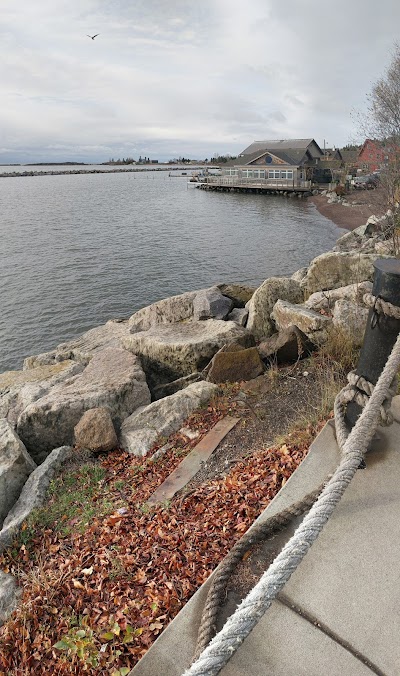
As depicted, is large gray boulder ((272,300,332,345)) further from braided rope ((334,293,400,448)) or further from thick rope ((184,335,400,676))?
thick rope ((184,335,400,676))

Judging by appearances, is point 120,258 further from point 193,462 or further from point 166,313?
point 193,462

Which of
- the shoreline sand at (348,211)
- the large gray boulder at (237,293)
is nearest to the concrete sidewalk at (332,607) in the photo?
the large gray boulder at (237,293)

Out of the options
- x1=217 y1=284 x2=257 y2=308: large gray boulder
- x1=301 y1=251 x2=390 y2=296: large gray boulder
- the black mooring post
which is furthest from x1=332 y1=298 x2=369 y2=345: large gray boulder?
x1=217 y1=284 x2=257 y2=308: large gray boulder

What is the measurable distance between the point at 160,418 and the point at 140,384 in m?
1.28

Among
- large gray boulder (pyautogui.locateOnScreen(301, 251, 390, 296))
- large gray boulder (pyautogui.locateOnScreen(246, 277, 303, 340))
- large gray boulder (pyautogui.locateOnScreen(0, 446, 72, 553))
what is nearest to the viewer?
large gray boulder (pyautogui.locateOnScreen(0, 446, 72, 553))

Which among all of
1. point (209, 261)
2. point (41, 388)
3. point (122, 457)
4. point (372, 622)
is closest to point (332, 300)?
point (122, 457)

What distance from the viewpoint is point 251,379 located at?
264 inches

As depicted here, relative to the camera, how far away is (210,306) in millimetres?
11734

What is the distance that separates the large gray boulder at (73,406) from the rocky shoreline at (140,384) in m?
0.02

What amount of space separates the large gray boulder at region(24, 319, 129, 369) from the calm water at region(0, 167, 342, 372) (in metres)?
2.85

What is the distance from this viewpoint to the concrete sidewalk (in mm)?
2164

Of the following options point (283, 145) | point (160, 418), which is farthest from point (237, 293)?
point (283, 145)

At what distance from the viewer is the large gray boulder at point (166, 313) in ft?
40.2

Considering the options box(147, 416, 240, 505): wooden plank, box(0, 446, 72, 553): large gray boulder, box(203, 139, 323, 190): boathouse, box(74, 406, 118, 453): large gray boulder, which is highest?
box(203, 139, 323, 190): boathouse
